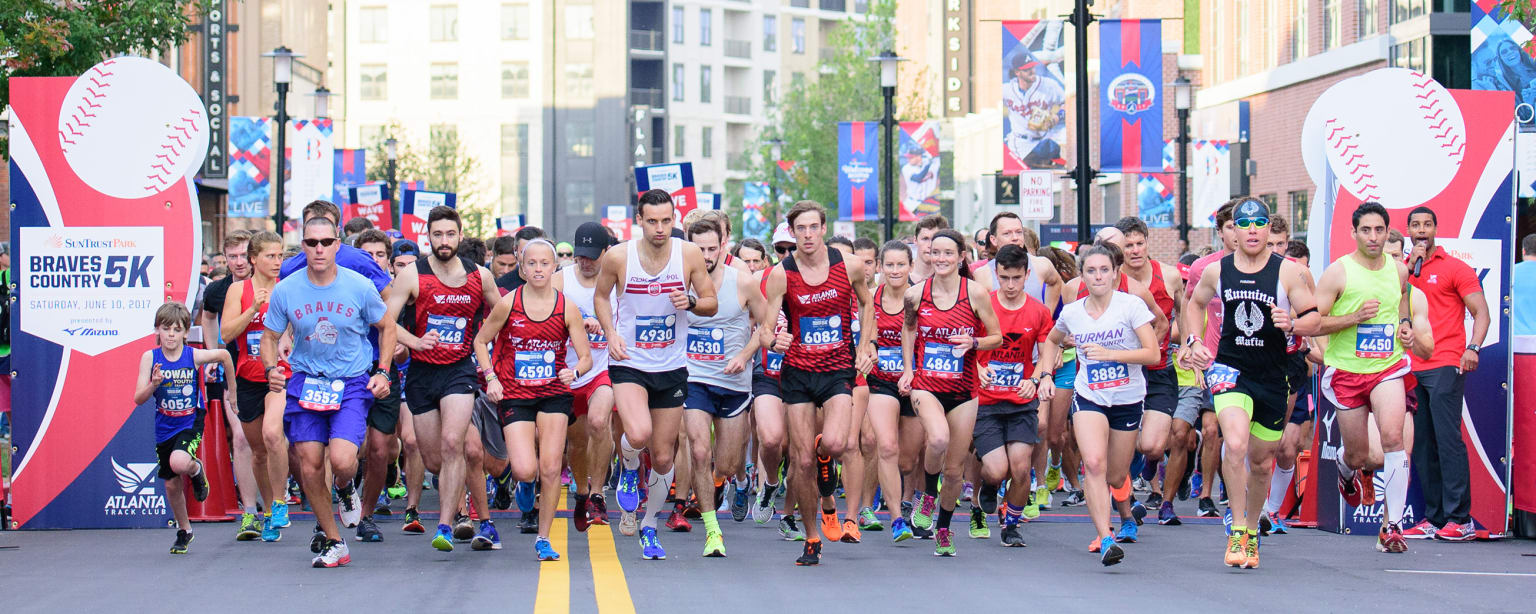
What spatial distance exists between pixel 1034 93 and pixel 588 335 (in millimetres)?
11280

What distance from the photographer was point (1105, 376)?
11.0 m

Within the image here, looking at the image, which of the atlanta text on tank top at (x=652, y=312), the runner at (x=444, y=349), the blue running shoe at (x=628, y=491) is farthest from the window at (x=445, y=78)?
the atlanta text on tank top at (x=652, y=312)

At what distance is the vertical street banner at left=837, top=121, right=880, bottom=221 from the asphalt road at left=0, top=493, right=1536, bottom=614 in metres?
21.2

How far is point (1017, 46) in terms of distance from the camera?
73.6 feet

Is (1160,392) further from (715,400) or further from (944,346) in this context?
(715,400)

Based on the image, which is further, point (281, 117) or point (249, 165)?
point (249, 165)

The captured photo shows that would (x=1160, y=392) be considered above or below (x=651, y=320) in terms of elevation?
below

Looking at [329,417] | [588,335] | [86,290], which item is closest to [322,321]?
[329,417]

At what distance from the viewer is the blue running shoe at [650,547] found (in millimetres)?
10750

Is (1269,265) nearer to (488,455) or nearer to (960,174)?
(488,455)

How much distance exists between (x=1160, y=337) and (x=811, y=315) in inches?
108

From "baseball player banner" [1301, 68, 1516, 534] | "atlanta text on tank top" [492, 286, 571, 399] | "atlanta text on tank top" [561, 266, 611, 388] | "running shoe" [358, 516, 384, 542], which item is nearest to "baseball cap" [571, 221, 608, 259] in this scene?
"atlanta text on tank top" [492, 286, 571, 399]

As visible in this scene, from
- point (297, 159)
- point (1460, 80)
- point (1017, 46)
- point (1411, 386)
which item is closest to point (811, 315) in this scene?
point (1411, 386)

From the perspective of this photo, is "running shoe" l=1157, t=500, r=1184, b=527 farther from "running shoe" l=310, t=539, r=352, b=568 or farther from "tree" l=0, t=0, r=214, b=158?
"tree" l=0, t=0, r=214, b=158
